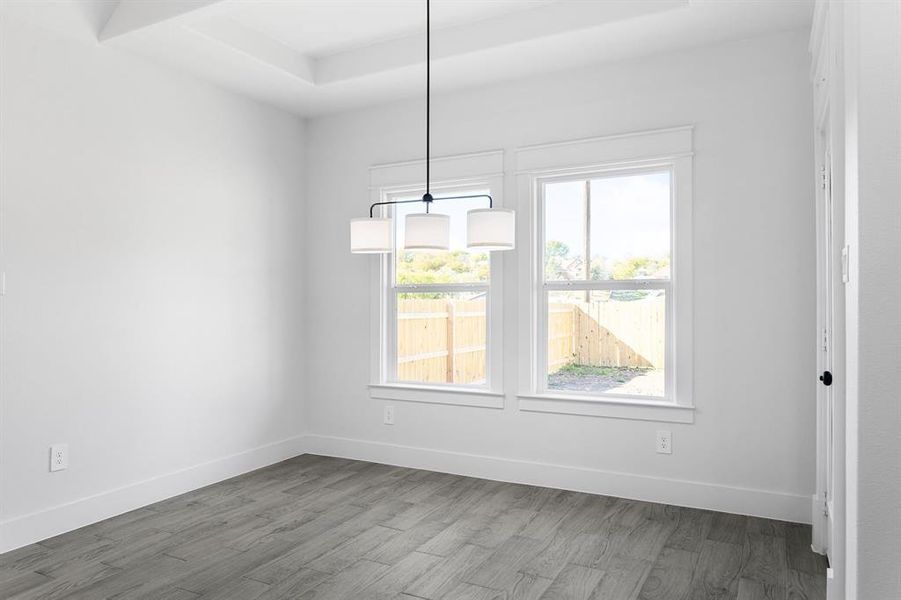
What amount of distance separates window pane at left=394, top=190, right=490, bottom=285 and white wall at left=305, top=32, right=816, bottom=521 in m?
0.31

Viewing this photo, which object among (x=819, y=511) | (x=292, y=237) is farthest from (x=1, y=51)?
(x=819, y=511)

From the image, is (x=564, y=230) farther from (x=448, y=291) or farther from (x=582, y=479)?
(x=582, y=479)

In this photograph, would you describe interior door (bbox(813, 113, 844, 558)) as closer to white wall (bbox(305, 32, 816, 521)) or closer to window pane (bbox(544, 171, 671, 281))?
white wall (bbox(305, 32, 816, 521))

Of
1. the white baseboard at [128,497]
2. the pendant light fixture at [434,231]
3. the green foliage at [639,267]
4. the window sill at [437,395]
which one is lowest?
the white baseboard at [128,497]

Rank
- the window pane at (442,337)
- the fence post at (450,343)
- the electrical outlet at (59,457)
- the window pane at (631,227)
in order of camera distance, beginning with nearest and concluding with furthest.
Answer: the electrical outlet at (59,457) → the window pane at (631,227) → the window pane at (442,337) → the fence post at (450,343)

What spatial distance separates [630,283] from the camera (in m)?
3.96

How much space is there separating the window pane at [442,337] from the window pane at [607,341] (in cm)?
54

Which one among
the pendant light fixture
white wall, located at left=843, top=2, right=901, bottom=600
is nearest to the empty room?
the pendant light fixture

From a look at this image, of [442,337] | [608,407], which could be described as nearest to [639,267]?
[608,407]

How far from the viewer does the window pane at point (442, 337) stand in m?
4.49

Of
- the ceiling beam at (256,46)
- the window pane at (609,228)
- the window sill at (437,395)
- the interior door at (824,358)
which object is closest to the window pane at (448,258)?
the window pane at (609,228)

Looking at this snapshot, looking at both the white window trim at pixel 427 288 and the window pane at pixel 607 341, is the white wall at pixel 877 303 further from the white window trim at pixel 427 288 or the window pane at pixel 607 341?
the white window trim at pixel 427 288

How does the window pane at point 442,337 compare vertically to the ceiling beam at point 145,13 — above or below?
below

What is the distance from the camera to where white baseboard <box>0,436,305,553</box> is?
3174mm
